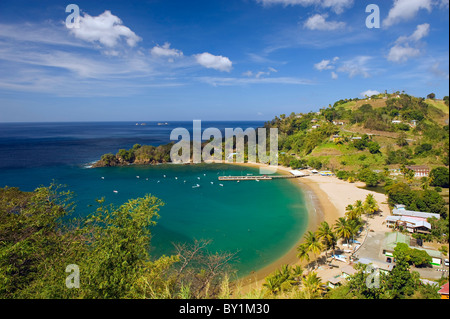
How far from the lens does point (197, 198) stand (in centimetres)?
3600

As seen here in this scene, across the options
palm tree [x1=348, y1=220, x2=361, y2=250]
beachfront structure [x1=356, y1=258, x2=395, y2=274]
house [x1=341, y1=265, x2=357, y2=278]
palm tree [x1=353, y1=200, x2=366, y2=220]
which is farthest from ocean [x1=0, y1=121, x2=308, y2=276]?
beachfront structure [x1=356, y1=258, x2=395, y2=274]

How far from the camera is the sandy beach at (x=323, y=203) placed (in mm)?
17328

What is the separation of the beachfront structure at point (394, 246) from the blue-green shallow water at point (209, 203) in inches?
289

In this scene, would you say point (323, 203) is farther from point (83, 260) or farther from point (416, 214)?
point (83, 260)

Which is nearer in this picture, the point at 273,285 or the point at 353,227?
the point at 273,285

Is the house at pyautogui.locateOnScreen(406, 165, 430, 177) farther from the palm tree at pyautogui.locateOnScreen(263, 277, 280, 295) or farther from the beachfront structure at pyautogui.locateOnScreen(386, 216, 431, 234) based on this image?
the palm tree at pyautogui.locateOnScreen(263, 277, 280, 295)

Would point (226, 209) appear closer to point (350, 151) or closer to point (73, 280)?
point (73, 280)

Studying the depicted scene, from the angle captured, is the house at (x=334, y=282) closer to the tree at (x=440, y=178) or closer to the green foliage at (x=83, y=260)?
the green foliage at (x=83, y=260)

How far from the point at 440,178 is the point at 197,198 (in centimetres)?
3915

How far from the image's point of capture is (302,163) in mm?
54219

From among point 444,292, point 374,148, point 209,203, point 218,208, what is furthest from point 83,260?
point 374,148

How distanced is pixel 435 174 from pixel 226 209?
35.6m

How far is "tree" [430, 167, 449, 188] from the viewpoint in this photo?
3681 cm
